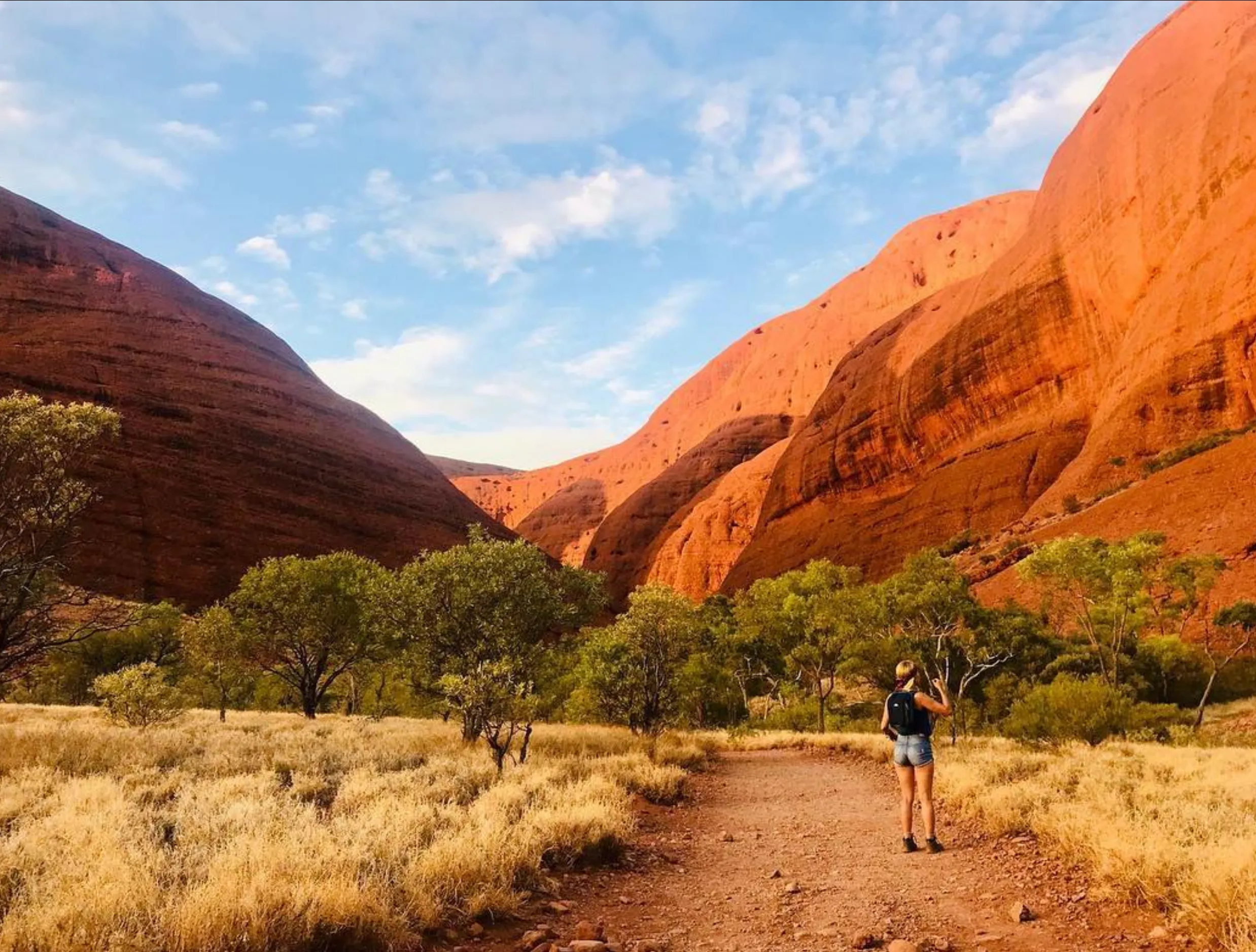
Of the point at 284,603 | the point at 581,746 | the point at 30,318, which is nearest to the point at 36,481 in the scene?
the point at 581,746

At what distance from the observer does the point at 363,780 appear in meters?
10.4

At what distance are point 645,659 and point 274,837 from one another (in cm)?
1659

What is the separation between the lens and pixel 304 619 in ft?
101

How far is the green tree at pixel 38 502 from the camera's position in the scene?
48.3 feet

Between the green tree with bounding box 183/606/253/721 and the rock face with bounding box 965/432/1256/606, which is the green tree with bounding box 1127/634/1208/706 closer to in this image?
the rock face with bounding box 965/432/1256/606

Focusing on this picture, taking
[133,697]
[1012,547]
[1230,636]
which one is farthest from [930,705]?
[1012,547]

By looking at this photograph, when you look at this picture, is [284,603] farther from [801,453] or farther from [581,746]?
[801,453]

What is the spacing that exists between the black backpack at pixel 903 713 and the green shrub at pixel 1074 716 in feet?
Result: 41.1

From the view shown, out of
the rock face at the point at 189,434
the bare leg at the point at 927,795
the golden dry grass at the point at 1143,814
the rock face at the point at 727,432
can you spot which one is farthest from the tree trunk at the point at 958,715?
the rock face at the point at 727,432

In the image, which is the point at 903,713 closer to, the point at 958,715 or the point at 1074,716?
the point at 1074,716

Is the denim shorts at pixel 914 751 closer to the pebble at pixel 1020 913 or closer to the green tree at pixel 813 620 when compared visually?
the pebble at pixel 1020 913

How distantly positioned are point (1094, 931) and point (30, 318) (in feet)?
349

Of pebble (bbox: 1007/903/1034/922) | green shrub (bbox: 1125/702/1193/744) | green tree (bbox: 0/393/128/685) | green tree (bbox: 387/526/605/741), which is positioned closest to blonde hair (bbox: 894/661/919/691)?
pebble (bbox: 1007/903/1034/922)

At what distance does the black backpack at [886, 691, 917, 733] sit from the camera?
799 cm
